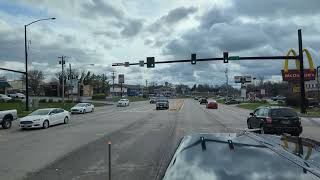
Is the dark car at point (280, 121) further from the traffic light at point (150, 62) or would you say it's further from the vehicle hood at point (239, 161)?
the traffic light at point (150, 62)

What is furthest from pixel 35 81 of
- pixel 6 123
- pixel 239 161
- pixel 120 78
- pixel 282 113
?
pixel 239 161

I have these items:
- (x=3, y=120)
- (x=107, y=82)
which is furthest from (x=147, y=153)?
(x=107, y=82)

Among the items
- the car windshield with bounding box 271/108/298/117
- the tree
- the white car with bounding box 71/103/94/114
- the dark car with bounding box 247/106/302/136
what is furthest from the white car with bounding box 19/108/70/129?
the tree

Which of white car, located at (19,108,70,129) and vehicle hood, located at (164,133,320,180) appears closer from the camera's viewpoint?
vehicle hood, located at (164,133,320,180)

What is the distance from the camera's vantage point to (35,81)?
528 feet

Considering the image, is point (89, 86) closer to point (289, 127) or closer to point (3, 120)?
point (3, 120)

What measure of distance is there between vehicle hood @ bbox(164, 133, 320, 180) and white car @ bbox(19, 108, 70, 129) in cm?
2516

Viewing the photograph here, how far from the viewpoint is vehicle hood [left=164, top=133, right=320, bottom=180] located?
318 cm

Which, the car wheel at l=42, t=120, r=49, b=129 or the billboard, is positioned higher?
the billboard

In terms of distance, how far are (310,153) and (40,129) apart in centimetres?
2586

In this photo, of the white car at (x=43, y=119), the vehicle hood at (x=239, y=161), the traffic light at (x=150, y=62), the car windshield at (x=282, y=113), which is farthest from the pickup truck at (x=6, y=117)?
the vehicle hood at (x=239, y=161)

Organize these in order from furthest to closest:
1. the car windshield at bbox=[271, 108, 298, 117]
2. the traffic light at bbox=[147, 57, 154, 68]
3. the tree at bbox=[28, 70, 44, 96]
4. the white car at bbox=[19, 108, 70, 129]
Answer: the tree at bbox=[28, 70, 44, 96] < the traffic light at bbox=[147, 57, 154, 68] < the white car at bbox=[19, 108, 70, 129] < the car windshield at bbox=[271, 108, 298, 117]

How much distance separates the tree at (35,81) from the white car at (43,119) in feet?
433

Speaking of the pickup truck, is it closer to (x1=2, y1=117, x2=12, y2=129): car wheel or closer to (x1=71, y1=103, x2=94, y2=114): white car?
(x1=2, y1=117, x2=12, y2=129): car wheel
